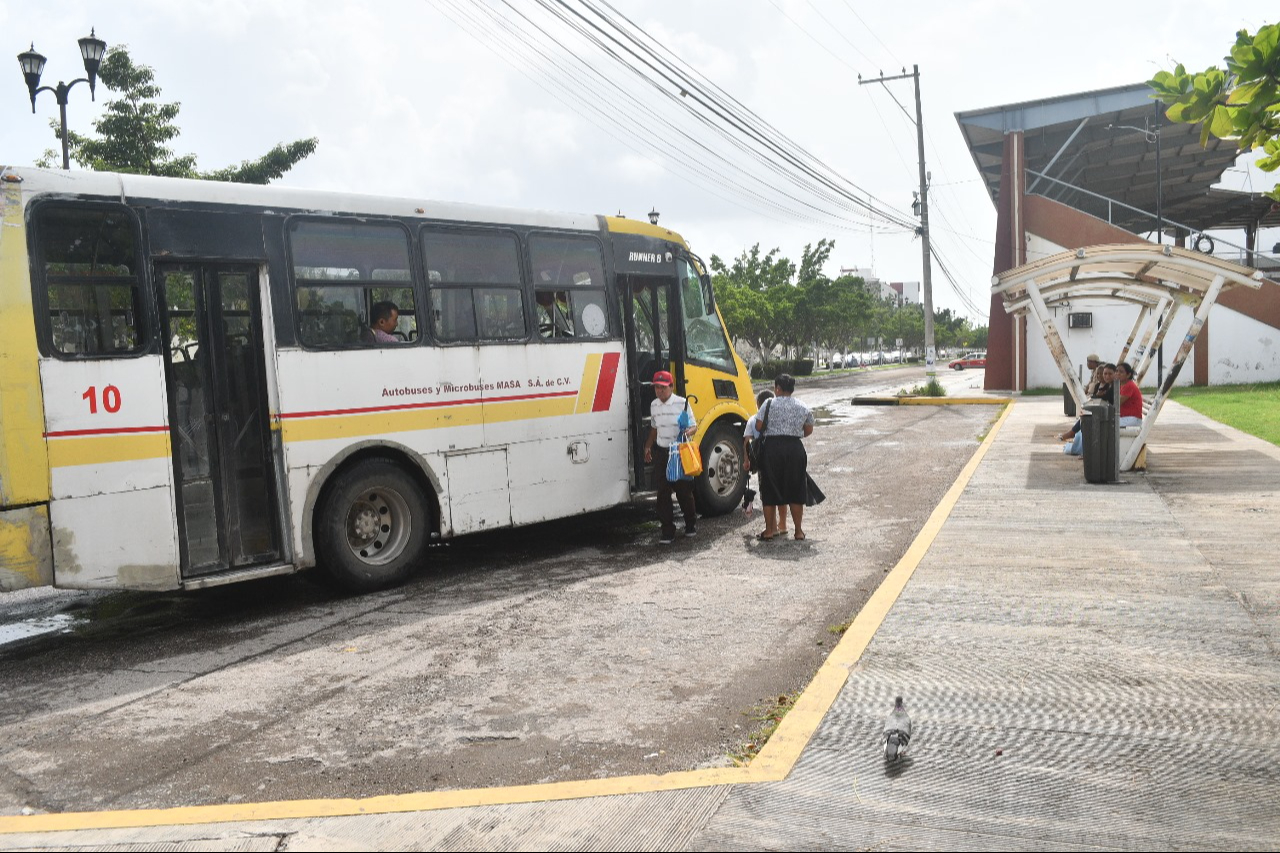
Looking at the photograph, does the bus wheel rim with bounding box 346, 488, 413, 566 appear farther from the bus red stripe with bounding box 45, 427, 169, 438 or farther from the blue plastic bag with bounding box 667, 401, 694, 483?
the blue plastic bag with bounding box 667, 401, 694, 483

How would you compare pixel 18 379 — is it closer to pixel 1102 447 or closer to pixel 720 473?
pixel 720 473

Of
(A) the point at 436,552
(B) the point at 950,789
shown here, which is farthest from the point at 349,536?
(B) the point at 950,789

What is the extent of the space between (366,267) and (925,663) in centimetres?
531

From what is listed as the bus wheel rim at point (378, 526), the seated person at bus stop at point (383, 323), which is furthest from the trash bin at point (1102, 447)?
the seated person at bus stop at point (383, 323)

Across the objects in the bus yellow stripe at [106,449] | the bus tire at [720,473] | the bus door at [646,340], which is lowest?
the bus tire at [720,473]

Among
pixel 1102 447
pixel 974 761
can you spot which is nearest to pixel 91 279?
pixel 974 761

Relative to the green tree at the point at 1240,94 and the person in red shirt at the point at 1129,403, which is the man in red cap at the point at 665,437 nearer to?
the green tree at the point at 1240,94

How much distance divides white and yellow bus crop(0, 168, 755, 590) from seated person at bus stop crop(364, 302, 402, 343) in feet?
0.06

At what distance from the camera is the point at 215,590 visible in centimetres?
906

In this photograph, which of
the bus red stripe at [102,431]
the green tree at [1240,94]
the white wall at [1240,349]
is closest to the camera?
the green tree at [1240,94]

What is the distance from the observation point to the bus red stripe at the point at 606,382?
10.4 meters

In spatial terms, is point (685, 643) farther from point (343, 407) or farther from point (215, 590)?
point (215, 590)

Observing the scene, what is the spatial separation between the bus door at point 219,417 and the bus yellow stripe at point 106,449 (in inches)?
5.7

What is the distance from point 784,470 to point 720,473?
6.46ft
